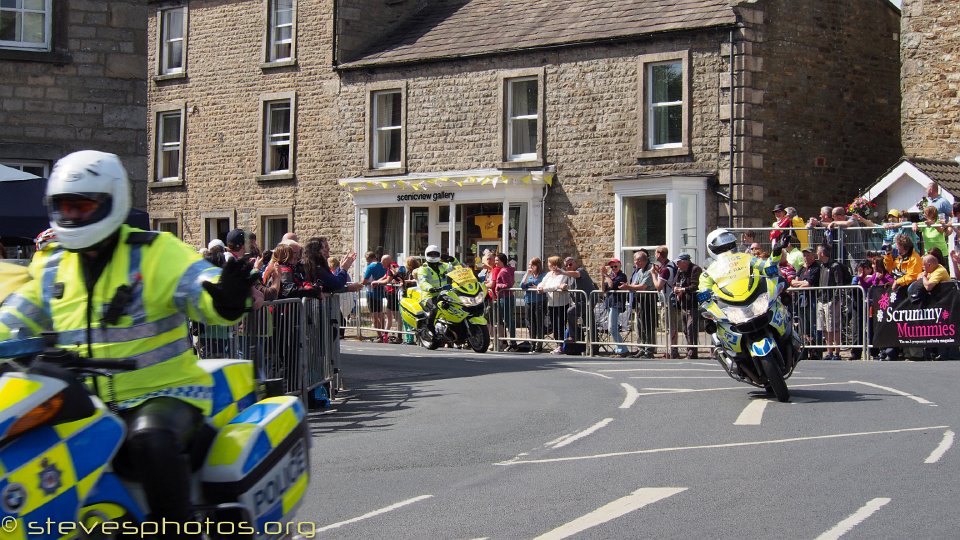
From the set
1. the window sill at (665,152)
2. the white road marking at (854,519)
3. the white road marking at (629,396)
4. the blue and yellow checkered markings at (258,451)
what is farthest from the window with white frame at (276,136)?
the blue and yellow checkered markings at (258,451)

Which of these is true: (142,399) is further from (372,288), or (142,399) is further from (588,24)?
(588,24)

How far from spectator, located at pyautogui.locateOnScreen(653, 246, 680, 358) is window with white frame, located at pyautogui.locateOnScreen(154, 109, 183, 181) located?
21.2 m

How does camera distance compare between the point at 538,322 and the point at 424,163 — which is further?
the point at 424,163

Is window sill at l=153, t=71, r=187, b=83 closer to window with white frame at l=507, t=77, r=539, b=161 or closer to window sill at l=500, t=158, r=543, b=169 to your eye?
window with white frame at l=507, t=77, r=539, b=161

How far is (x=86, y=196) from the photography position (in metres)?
5.17

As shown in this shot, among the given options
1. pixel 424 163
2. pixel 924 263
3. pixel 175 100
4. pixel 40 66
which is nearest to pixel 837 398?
pixel 924 263

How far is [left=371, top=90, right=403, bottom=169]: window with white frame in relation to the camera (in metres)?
34.3

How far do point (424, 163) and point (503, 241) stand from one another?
3364mm

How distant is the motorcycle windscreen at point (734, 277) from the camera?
13.6m

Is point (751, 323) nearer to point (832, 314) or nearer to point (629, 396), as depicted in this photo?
point (629, 396)

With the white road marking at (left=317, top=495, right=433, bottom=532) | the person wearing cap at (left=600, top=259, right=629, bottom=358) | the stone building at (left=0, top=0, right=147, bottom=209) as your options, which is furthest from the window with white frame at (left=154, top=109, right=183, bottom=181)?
the white road marking at (left=317, top=495, right=433, bottom=532)

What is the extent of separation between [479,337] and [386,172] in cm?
1203

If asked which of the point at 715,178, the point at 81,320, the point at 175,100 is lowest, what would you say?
the point at 81,320

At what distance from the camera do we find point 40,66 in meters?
19.3
